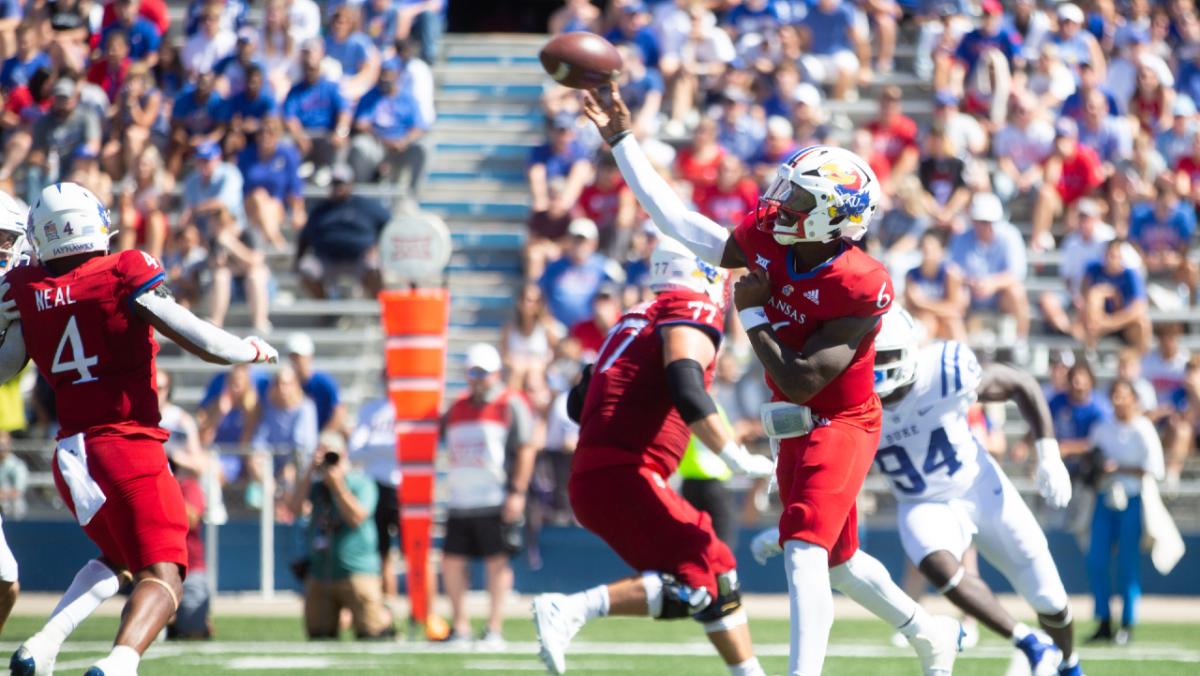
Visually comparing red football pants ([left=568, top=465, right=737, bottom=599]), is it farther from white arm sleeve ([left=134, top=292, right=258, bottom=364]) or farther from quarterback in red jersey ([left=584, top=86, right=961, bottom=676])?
white arm sleeve ([left=134, top=292, right=258, bottom=364])

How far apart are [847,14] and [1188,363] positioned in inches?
196

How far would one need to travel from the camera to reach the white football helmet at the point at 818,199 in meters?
6.24

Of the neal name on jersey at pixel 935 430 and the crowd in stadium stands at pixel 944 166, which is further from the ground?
the neal name on jersey at pixel 935 430

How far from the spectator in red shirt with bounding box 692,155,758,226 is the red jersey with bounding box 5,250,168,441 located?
8.50 metres

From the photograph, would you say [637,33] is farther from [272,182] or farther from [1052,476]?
[1052,476]

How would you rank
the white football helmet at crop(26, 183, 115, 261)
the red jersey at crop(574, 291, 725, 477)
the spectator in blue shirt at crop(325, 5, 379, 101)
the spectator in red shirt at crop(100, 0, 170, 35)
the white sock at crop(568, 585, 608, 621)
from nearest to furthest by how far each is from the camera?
the white football helmet at crop(26, 183, 115, 261)
the white sock at crop(568, 585, 608, 621)
the red jersey at crop(574, 291, 725, 477)
the spectator in blue shirt at crop(325, 5, 379, 101)
the spectator in red shirt at crop(100, 0, 170, 35)

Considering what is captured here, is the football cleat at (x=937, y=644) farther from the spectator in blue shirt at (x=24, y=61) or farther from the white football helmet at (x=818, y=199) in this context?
the spectator in blue shirt at (x=24, y=61)

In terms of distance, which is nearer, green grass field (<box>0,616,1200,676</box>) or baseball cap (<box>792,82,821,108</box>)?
green grass field (<box>0,616,1200,676</box>)

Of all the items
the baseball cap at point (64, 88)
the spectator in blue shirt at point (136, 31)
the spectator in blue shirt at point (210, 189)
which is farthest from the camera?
the spectator in blue shirt at point (136, 31)

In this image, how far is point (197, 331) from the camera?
6.54 metres

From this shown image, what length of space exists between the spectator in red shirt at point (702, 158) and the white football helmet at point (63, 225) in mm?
8835

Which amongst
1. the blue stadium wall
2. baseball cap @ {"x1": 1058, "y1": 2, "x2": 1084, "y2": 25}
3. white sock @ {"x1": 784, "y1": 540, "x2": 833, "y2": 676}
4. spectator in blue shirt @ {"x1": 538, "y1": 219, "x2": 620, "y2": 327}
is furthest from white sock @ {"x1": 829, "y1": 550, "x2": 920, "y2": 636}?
baseball cap @ {"x1": 1058, "y1": 2, "x2": 1084, "y2": 25}

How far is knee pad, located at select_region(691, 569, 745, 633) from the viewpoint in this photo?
6781mm

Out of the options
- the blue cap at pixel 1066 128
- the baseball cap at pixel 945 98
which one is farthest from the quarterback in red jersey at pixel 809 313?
the blue cap at pixel 1066 128
